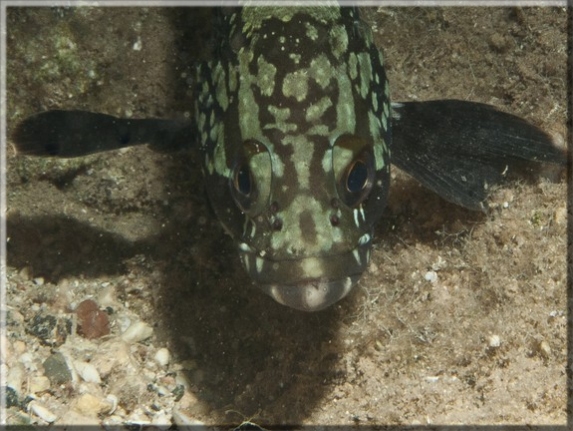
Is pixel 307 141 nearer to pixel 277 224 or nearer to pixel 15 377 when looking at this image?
pixel 277 224

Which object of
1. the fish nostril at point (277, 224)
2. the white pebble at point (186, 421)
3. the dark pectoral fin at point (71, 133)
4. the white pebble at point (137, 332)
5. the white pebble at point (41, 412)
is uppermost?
the dark pectoral fin at point (71, 133)

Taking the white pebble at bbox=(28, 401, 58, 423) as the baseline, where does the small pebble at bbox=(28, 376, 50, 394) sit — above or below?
above

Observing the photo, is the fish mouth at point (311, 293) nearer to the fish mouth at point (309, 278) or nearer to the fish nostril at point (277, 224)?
the fish mouth at point (309, 278)

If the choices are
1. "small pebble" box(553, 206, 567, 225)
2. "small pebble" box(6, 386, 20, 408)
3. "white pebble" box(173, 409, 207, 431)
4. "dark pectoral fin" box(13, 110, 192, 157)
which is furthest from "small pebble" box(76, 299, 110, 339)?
"small pebble" box(553, 206, 567, 225)

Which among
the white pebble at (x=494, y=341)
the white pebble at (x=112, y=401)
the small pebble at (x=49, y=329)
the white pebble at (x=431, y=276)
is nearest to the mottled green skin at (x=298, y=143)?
the white pebble at (x=431, y=276)

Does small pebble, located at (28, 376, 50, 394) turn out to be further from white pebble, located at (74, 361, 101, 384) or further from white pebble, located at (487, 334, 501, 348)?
white pebble, located at (487, 334, 501, 348)

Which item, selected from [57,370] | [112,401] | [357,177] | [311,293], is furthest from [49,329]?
[357,177]
